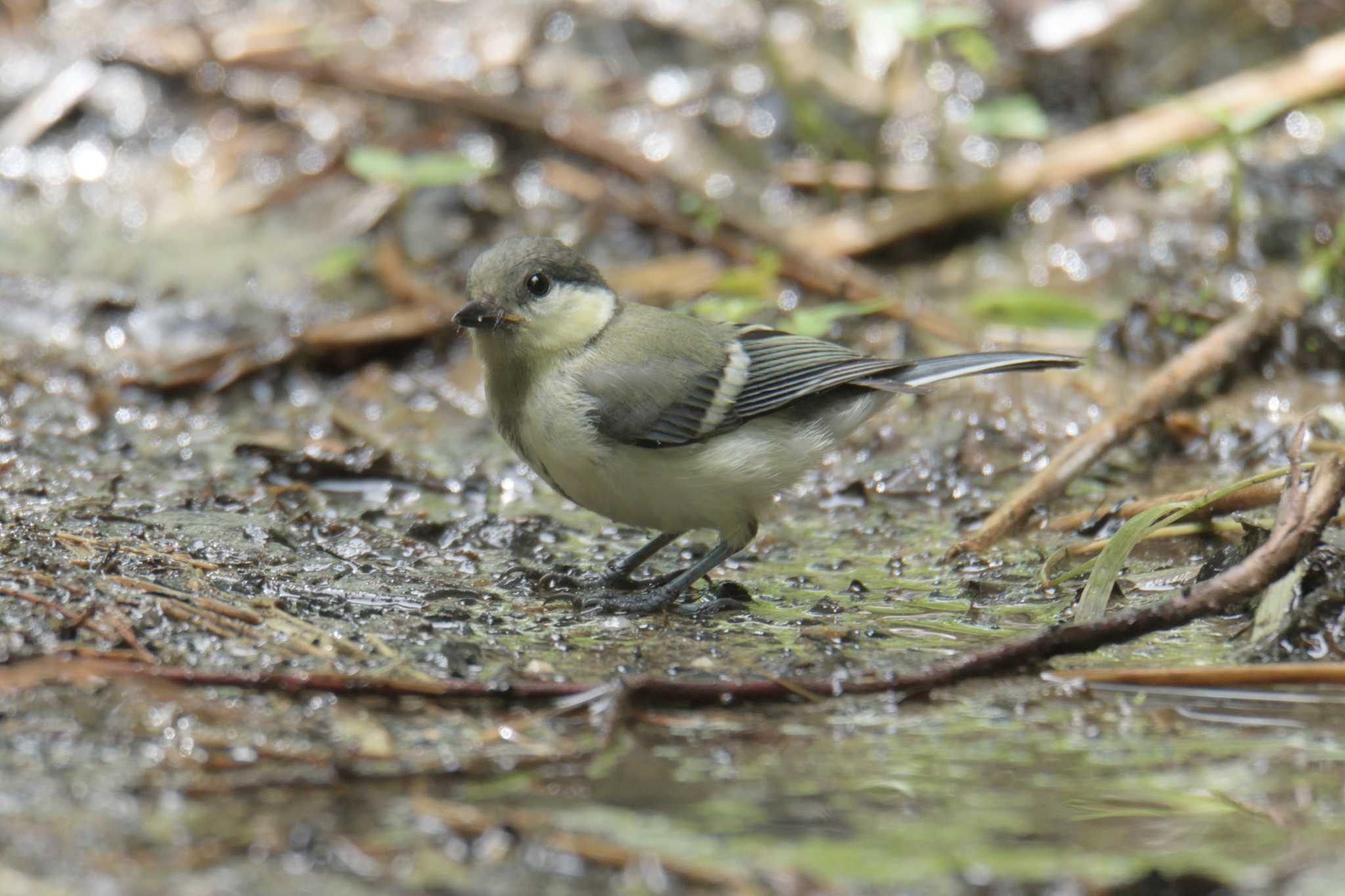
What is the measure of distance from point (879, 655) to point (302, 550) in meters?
1.74

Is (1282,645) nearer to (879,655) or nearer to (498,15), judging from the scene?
A: (879,655)

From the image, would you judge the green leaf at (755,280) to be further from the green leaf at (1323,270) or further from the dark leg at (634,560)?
the green leaf at (1323,270)

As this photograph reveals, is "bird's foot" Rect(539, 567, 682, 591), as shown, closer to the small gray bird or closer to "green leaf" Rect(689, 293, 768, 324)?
the small gray bird

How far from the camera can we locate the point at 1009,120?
7164 mm

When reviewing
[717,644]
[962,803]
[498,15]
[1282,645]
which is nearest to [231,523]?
[717,644]

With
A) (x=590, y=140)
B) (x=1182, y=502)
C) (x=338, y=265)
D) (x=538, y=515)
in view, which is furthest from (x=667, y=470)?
(x=590, y=140)

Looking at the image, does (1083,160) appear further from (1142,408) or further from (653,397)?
(653,397)

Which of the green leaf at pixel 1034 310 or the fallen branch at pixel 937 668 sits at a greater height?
the green leaf at pixel 1034 310

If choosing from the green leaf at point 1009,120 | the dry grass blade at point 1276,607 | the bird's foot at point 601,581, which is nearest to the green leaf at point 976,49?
the green leaf at point 1009,120

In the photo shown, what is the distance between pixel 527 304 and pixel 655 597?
3.17 feet

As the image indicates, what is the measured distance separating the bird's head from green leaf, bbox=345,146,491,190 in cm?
250

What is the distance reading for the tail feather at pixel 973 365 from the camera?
4.29m

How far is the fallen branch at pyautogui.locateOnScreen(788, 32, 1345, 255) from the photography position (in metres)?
7.11

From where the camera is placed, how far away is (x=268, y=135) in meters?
8.25
